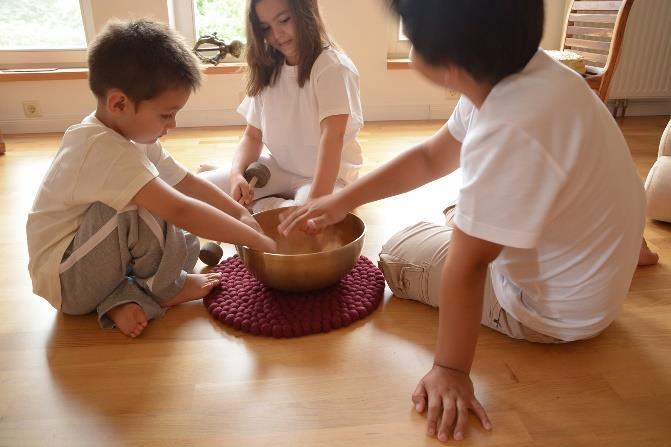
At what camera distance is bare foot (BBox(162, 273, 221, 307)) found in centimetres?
107

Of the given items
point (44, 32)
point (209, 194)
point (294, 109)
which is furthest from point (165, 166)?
point (44, 32)

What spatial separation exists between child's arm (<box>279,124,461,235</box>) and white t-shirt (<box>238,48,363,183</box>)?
389 millimetres

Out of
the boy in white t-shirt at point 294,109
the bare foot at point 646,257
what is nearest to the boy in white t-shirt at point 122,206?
the boy in white t-shirt at point 294,109

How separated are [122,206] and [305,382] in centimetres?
44

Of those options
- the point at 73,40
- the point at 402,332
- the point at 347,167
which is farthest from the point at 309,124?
the point at 73,40

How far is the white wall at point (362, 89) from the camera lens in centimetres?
253

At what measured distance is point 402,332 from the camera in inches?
38.7

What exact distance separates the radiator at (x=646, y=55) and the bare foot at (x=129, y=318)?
259cm

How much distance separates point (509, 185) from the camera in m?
0.61

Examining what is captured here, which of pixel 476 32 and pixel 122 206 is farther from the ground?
pixel 476 32

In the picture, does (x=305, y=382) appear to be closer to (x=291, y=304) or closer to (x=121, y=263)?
(x=291, y=304)

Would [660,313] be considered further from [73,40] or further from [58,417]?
[73,40]

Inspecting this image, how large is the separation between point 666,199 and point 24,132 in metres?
2.73

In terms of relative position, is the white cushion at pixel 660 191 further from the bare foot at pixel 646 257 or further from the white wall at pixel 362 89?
the white wall at pixel 362 89
